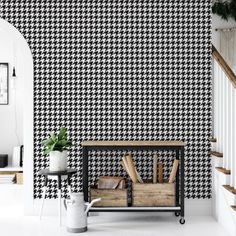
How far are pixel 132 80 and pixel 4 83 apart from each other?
2496 millimetres

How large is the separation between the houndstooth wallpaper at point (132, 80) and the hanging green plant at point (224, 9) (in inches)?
9.7

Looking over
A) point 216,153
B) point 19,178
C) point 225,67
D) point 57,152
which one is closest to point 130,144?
point 57,152

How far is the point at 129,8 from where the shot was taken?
4.40m

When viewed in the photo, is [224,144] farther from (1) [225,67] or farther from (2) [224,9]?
(2) [224,9]

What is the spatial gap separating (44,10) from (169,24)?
1.28 m

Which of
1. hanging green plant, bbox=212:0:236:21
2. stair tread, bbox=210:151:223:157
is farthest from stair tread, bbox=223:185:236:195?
hanging green plant, bbox=212:0:236:21

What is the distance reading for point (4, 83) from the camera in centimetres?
616

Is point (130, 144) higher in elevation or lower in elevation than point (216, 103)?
lower

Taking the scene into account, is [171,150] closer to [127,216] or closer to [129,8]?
[127,216]

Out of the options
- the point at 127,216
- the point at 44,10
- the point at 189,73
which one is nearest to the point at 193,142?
the point at 189,73

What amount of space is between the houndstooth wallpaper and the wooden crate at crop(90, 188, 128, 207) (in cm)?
36

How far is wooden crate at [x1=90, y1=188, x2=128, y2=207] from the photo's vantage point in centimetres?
404

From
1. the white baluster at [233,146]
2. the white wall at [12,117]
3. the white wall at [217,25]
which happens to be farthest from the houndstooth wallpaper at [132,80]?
the white wall at [12,117]

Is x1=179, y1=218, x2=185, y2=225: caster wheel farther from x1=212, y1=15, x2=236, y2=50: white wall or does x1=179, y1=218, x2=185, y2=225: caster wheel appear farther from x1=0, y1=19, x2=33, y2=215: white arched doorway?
x1=212, y1=15, x2=236, y2=50: white wall
